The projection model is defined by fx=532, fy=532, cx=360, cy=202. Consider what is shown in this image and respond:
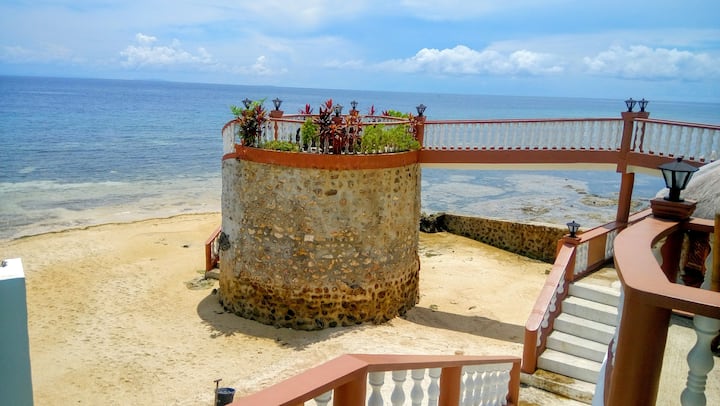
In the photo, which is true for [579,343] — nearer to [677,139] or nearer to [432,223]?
[677,139]

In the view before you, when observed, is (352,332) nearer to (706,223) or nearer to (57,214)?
(706,223)

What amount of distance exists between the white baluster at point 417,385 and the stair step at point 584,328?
17.0 feet

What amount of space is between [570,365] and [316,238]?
205 inches

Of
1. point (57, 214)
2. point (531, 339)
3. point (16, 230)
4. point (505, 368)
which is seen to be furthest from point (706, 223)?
point (57, 214)

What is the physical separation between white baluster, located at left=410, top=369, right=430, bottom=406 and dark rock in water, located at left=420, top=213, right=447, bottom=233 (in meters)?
16.4

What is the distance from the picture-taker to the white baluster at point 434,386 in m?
3.49

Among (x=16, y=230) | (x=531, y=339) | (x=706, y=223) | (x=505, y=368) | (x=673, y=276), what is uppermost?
(x=706, y=223)

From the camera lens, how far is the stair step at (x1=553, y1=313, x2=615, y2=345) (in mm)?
7578

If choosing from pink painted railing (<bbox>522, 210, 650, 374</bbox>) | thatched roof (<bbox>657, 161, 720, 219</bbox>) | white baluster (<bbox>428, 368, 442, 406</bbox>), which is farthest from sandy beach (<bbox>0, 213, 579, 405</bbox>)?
white baluster (<bbox>428, 368, 442, 406</bbox>)

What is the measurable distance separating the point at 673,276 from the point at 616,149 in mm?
7319

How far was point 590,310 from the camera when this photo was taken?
314 inches

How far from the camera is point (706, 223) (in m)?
4.53

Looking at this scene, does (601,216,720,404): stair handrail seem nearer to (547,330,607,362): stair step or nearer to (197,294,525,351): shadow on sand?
(547,330,607,362): stair step

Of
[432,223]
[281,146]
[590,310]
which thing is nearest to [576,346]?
[590,310]
